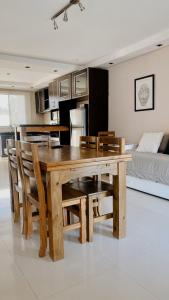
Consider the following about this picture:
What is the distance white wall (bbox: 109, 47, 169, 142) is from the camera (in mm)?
3828

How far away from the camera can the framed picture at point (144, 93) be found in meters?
4.05

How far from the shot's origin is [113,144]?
7.18 ft

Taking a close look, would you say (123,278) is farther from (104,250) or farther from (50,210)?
(50,210)

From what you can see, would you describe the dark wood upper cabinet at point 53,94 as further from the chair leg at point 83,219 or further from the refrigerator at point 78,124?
the chair leg at point 83,219

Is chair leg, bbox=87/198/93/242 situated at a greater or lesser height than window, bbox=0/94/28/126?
lesser

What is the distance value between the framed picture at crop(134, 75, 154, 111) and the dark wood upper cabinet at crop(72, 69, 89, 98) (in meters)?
1.12

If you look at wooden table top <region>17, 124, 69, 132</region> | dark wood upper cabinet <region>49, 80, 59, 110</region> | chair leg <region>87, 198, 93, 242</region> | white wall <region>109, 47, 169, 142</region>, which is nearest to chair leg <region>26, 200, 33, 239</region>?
chair leg <region>87, 198, 93, 242</region>

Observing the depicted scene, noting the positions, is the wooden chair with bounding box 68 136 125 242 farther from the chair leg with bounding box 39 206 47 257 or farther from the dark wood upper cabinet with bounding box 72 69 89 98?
the dark wood upper cabinet with bounding box 72 69 89 98

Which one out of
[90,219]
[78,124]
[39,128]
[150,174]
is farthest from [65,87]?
[90,219]

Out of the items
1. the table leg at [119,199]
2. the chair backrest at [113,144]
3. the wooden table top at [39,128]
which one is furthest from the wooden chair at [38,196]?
the wooden table top at [39,128]

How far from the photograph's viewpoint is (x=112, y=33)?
11.1 feet

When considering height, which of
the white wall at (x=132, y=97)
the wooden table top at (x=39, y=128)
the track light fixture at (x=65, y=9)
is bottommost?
the wooden table top at (x=39, y=128)

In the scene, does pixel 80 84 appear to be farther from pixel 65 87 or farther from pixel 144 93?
pixel 144 93

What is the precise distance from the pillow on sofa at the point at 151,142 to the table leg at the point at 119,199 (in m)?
1.81
